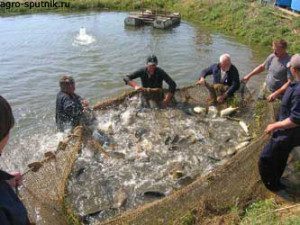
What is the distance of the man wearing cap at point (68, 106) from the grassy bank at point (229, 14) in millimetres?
12800

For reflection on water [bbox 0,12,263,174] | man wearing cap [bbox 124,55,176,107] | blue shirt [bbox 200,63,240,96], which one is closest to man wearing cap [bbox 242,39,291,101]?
blue shirt [bbox 200,63,240,96]

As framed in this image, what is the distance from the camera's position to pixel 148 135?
9375mm

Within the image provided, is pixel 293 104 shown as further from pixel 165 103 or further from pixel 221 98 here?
pixel 165 103

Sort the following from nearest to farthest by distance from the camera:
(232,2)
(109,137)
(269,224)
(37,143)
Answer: (269,224) → (109,137) → (37,143) → (232,2)

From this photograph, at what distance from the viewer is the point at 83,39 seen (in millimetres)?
21797

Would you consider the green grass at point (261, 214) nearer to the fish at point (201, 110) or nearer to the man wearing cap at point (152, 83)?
the fish at point (201, 110)

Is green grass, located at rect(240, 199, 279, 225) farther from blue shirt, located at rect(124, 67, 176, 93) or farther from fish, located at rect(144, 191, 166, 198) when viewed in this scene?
blue shirt, located at rect(124, 67, 176, 93)

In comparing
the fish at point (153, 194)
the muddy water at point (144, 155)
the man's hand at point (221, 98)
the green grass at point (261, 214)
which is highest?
the man's hand at point (221, 98)

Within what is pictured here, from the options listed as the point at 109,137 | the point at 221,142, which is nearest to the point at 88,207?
the point at 109,137

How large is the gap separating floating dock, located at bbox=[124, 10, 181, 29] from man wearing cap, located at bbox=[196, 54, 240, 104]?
14445 millimetres

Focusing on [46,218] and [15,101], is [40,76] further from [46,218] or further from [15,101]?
[46,218]

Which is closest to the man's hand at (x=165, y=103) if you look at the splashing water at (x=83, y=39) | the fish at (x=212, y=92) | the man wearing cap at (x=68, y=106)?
the fish at (x=212, y=92)

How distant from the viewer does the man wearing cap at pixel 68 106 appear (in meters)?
8.20

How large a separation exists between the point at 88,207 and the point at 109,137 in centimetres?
237
